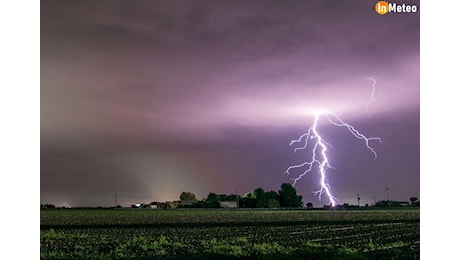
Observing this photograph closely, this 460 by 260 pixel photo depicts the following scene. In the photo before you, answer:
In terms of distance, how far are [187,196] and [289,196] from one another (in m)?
2.89

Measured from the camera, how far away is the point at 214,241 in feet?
41.2

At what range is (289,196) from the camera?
519 inches

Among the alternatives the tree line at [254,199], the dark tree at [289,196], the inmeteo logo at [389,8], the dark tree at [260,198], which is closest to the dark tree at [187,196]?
the tree line at [254,199]

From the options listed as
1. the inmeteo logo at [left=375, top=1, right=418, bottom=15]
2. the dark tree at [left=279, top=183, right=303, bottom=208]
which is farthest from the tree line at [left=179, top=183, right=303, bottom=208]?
the inmeteo logo at [left=375, top=1, right=418, bottom=15]

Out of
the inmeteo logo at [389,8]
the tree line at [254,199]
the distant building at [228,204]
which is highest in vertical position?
the inmeteo logo at [389,8]

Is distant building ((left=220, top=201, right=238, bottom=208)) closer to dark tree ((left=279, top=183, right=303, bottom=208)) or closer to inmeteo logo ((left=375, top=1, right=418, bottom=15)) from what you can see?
dark tree ((left=279, top=183, right=303, bottom=208))

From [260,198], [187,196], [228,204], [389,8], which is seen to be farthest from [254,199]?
[389,8]

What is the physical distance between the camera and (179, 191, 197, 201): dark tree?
13.4m

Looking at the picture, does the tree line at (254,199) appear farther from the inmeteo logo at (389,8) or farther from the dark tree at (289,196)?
the inmeteo logo at (389,8)

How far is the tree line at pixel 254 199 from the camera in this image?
13156 mm
